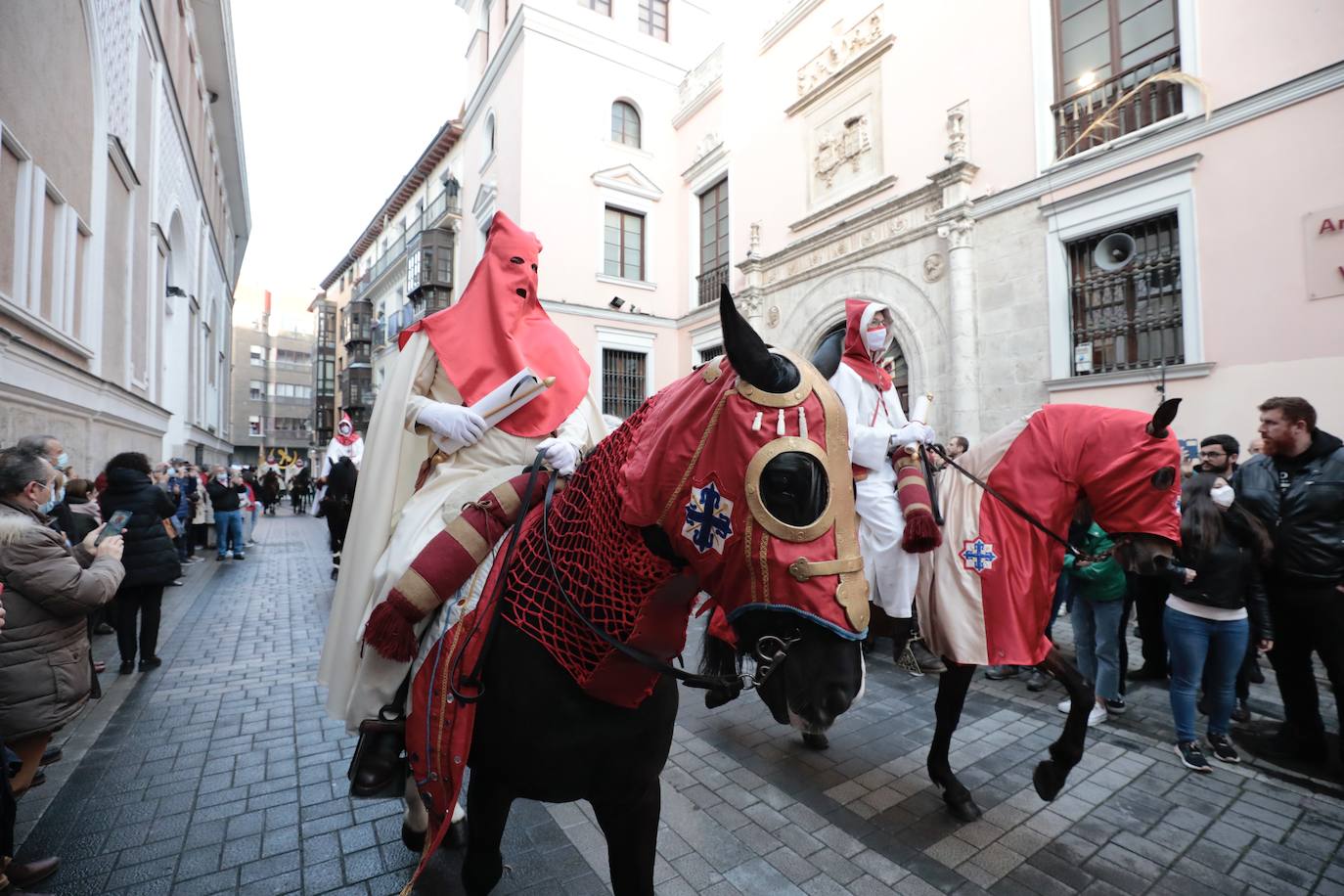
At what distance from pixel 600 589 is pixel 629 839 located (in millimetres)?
939

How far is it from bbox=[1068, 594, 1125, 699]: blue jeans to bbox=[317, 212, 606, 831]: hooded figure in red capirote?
14.2ft

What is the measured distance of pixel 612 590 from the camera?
5.53 ft

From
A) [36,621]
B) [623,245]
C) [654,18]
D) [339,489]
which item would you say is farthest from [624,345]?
[36,621]

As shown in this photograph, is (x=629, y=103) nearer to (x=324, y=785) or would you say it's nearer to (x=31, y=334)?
(x=31, y=334)

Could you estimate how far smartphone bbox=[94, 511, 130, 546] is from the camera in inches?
147

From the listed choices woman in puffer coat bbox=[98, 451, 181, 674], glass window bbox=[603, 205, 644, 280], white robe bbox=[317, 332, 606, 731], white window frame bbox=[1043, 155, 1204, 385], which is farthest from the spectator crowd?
glass window bbox=[603, 205, 644, 280]

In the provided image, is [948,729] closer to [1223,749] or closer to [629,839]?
[1223,749]

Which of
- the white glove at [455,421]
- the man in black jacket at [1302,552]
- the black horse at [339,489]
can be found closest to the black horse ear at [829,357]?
the white glove at [455,421]

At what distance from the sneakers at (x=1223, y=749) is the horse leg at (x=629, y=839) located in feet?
14.3

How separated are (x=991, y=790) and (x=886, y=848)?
1.02 m

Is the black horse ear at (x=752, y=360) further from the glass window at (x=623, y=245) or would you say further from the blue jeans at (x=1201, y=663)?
the glass window at (x=623, y=245)

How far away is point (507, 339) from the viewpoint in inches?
106

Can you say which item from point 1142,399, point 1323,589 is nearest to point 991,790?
point 1323,589

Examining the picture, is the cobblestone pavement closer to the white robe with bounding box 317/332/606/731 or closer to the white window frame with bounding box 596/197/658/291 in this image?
the white robe with bounding box 317/332/606/731
